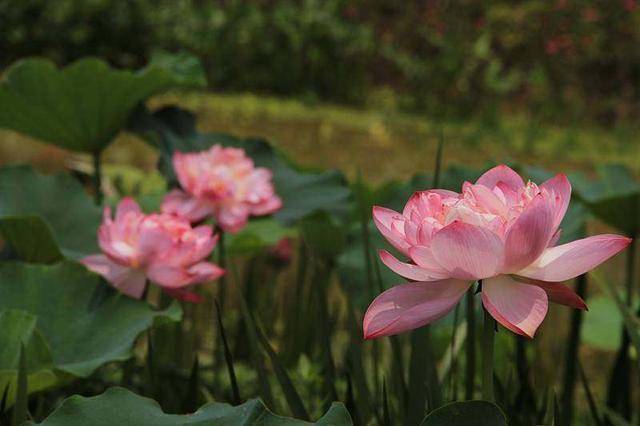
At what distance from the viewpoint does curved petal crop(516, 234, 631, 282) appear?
28.1 inches

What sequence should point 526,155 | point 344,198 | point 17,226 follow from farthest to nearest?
point 526,155 → point 344,198 → point 17,226

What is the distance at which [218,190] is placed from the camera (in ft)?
4.61

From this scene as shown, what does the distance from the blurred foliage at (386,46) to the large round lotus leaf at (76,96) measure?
4.23 meters

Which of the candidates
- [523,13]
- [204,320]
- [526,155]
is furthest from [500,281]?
[523,13]

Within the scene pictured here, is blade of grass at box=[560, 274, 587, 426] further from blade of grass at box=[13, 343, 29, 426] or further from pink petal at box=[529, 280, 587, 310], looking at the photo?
blade of grass at box=[13, 343, 29, 426]

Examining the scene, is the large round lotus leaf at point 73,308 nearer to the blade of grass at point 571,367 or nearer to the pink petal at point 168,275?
the pink petal at point 168,275

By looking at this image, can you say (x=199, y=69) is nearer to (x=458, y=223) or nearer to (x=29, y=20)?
(x=458, y=223)

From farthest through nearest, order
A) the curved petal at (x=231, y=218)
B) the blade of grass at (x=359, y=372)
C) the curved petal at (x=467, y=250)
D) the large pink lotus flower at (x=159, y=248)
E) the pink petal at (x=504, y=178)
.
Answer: the curved petal at (x=231, y=218), the large pink lotus flower at (x=159, y=248), the blade of grass at (x=359, y=372), the pink petal at (x=504, y=178), the curved petal at (x=467, y=250)

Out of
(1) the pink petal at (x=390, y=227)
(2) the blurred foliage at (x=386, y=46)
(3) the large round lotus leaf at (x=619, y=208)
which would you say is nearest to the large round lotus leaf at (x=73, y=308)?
(1) the pink petal at (x=390, y=227)

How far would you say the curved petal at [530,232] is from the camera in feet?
2.33

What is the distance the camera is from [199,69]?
1755mm

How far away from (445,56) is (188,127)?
4323 mm

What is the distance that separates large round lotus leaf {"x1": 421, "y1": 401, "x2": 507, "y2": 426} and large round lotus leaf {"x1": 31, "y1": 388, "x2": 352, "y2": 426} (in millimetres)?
69

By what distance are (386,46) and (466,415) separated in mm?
5614
